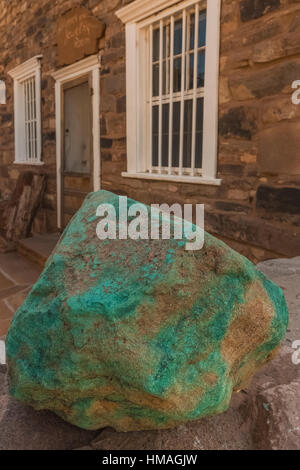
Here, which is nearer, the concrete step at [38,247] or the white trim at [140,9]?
the white trim at [140,9]

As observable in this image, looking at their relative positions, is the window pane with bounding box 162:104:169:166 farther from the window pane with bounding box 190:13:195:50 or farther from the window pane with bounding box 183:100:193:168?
the window pane with bounding box 190:13:195:50

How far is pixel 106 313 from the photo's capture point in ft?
3.16

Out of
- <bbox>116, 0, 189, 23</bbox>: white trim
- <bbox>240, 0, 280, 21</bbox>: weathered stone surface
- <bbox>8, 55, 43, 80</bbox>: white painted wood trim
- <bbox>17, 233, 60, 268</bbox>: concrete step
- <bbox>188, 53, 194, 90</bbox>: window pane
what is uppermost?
<bbox>8, 55, 43, 80</bbox>: white painted wood trim

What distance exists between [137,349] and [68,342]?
171mm

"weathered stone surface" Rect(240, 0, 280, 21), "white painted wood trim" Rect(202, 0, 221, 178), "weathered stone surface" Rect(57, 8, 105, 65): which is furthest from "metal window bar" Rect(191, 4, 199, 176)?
"weathered stone surface" Rect(57, 8, 105, 65)

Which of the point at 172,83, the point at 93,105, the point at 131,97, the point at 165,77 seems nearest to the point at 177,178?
the point at 172,83

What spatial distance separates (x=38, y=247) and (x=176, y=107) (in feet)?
8.96

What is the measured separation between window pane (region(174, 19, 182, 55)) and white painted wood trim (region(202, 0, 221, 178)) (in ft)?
1.82

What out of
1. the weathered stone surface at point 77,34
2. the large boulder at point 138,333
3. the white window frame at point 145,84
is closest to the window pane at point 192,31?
the white window frame at point 145,84

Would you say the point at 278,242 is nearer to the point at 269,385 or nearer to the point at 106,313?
the point at 269,385

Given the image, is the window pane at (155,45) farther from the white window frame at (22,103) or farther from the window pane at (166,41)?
the white window frame at (22,103)

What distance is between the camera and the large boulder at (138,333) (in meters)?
0.96

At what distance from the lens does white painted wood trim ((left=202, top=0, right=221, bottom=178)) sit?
346 centimetres

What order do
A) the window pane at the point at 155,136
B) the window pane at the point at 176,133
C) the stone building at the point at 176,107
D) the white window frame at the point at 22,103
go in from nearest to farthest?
the stone building at the point at 176,107 → the window pane at the point at 176,133 → the window pane at the point at 155,136 → the white window frame at the point at 22,103
